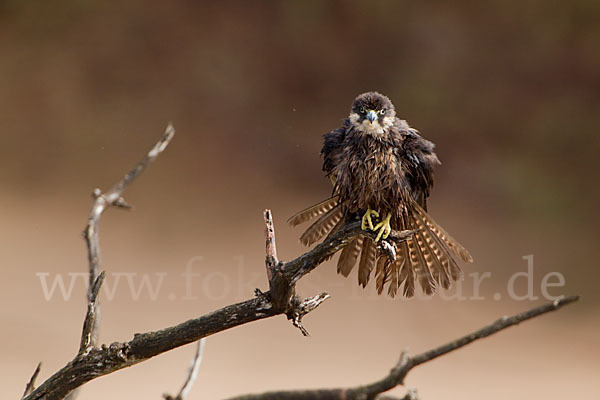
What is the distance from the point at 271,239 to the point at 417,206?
682mm

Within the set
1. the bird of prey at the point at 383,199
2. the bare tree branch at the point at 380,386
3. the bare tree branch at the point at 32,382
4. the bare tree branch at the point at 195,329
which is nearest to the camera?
the bare tree branch at the point at 380,386

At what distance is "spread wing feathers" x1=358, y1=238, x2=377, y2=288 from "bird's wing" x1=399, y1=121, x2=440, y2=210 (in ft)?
0.80

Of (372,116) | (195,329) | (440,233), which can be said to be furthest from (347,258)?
(195,329)

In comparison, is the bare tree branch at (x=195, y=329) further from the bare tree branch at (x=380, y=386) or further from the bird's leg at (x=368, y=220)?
the bare tree branch at (x=380, y=386)

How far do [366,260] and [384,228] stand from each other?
10.5 inches

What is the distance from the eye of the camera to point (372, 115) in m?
2.24

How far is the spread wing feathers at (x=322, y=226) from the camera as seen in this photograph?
2.35 meters

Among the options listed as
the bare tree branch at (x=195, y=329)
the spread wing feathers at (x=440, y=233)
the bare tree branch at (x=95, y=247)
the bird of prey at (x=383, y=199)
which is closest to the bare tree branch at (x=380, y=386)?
the bare tree branch at (x=195, y=329)

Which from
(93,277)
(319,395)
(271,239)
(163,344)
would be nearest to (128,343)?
(163,344)

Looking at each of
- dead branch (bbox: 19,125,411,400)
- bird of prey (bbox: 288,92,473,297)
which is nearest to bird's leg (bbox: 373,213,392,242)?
bird of prey (bbox: 288,92,473,297)

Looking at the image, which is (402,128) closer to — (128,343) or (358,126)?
(358,126)

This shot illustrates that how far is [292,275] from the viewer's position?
1.73m

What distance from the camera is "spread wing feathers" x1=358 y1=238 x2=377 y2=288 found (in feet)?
7.54

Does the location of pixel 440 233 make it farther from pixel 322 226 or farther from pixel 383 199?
pixel 322 226
